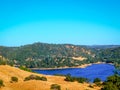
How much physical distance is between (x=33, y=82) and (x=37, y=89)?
6.11 meters

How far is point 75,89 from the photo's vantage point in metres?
76.6

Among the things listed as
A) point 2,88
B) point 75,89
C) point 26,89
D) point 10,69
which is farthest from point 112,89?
point 10,69

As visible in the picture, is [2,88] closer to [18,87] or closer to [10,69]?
[18,87]

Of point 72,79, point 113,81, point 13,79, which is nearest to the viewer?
point 13,79

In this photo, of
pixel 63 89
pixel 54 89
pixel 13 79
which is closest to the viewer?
pixel 54 89

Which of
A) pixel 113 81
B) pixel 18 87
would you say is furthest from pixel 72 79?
pixel 18 87

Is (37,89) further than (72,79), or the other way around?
(72,79)

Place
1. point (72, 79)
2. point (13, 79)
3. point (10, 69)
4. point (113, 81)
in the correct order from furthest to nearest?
point (10, 69) → point (72, 79) → point (113, 81) → point (13, 79)

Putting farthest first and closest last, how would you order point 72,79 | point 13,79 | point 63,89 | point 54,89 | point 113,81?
1. point 72,79
2. point 113,81
3. point 13,79
4. point 63,89
5. point 54,89

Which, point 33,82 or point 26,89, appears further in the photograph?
point 33,82

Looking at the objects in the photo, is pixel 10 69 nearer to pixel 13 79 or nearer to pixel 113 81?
pixel 13 79

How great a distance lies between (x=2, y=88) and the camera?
71688mm

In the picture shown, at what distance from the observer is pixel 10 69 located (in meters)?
118

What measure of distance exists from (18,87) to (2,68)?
4580 centimetres
